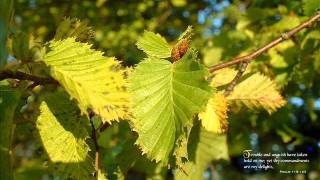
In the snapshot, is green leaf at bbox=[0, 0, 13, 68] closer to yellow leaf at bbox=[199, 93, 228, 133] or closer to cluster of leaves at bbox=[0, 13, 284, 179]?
cluster of leaves at bbox=[0, 13, 284, 179]

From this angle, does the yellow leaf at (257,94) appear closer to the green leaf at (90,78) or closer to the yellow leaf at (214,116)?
the yellow leaf at (214,116)

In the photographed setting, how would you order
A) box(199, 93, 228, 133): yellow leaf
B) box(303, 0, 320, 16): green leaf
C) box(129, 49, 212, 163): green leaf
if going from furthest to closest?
box(303, 0, 320, 16): green leaf, box(199, 93, 228, 133): yellow leaf, box(129, 49, 212, 163): green leaf

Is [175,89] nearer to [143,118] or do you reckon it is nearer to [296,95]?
[143,118]

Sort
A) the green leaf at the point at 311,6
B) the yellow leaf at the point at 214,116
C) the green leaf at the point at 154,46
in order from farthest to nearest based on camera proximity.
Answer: the green leaf at the point at 311,6 → the yellow leaf at the point at 214,116 → the green leaf at the point at 154,46

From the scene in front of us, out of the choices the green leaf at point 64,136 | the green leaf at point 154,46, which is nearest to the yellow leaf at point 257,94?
the green leaf at point 154,46

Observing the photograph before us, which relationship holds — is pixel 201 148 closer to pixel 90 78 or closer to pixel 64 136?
pixel 64 136

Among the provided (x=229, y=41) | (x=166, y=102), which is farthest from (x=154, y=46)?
(x=229, y=41)

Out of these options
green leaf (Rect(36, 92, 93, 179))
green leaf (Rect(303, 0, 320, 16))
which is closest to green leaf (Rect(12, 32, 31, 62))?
green leaf (Rect(36, 92, 93, 179))
